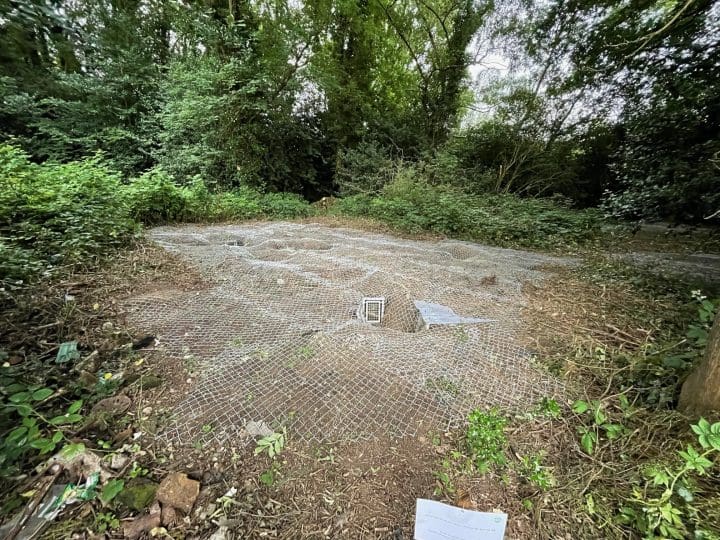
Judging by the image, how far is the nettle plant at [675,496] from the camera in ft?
2.62

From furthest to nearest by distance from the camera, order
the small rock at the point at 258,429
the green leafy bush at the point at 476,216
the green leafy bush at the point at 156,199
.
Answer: the green leafy bush at the point at 476,216, the green leafy bush at the point at 156,199, the small rock at the point at 258,429

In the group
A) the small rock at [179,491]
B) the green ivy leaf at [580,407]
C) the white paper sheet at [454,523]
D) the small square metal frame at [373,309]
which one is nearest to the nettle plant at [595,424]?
the green ivy leaf at [580,407]

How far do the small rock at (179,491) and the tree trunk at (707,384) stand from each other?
1821 millimetres

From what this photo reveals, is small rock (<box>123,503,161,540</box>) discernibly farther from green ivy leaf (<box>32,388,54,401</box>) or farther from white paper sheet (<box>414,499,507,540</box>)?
white paper sheet (<box>414,499,507,540</box>)

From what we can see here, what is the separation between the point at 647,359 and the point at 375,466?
144 cm

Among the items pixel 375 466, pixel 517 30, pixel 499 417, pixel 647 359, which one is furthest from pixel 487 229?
pixel 517 30

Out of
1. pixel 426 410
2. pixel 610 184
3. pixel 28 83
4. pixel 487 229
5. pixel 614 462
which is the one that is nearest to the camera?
pixel 614 462

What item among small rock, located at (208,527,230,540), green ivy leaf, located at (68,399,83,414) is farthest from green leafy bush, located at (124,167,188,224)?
small rock, located at (208,527,230,540)

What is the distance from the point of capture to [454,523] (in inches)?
33.7

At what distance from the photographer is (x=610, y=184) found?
6406 mm

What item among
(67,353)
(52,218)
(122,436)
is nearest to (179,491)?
(122,436)

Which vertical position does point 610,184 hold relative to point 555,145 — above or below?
below

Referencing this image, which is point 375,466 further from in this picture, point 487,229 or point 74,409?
point 487,229

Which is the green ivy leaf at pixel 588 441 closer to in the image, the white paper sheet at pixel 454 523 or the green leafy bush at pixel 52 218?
the white paper sheet at pixel 454 523
